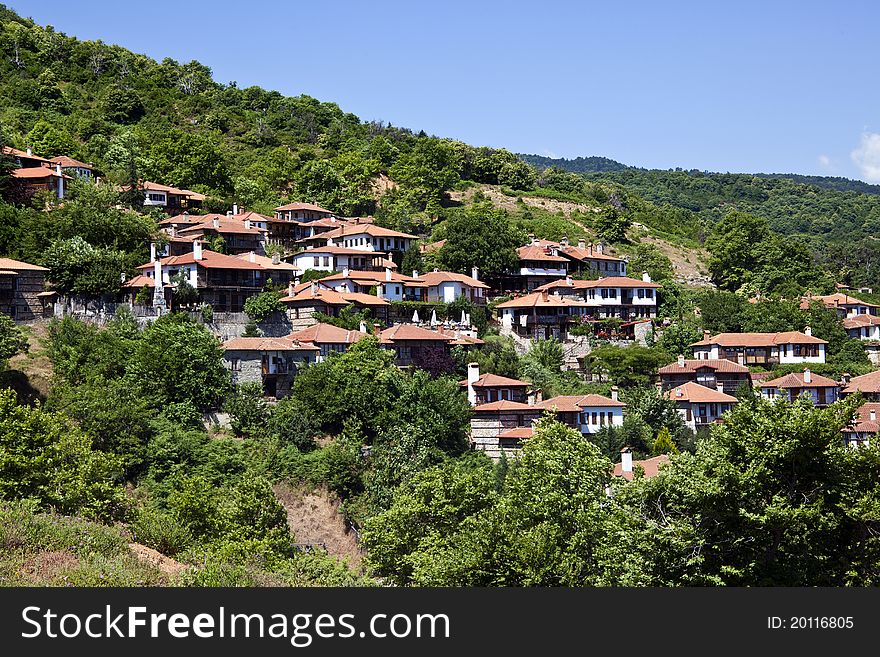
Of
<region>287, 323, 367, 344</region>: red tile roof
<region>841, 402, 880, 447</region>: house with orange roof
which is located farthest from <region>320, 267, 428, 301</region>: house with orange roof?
<region>841, 402, 880, 447</region>: house with orange roof

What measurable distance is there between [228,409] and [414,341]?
1216cm

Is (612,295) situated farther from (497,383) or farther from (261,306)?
(261,306)

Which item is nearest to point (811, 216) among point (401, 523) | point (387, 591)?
point (401, 523)

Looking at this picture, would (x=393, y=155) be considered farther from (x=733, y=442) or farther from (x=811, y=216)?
(x=811, y=216)

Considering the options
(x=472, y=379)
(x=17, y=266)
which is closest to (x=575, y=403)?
(x=472, y=379)

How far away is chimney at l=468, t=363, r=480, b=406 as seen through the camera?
53.4 metres

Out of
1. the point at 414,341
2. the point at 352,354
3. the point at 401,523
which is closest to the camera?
the point at 401,523

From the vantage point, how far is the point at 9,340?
149 ft

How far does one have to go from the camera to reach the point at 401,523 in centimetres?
3659

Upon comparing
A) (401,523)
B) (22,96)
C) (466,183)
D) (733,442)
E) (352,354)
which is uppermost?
(22,96)

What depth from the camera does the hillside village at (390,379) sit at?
24.2 meters

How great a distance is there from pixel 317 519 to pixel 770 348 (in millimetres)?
34563

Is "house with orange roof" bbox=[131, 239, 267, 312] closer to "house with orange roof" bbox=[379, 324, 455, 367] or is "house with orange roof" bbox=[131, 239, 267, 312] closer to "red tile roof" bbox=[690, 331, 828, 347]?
"house with orange roof" bbox=[379, 324, 455, 367]

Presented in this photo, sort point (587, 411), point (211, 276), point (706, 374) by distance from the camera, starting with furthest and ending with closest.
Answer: point (706, 374), point (211, 276), point (587, 411)
